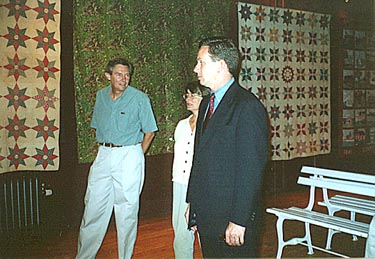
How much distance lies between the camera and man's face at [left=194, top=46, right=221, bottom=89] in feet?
5.17

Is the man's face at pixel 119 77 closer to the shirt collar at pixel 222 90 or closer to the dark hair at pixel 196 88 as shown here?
the dark hair at pixel 196 88

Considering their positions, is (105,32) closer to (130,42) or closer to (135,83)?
(130,42)

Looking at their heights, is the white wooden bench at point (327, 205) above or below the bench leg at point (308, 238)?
above

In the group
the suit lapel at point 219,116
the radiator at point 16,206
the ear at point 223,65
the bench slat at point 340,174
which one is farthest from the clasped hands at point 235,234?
the bench slat at point 340,174

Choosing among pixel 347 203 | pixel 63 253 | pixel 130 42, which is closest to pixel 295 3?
pixel 130 42

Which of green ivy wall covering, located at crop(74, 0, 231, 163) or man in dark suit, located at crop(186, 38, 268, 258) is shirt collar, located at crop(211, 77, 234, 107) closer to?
man in dark suit, located at crop(186, 38, 268, 258)

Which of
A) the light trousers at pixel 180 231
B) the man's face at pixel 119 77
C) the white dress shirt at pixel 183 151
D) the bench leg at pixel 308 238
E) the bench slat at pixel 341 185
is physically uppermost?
the man's face at pixel 119 77

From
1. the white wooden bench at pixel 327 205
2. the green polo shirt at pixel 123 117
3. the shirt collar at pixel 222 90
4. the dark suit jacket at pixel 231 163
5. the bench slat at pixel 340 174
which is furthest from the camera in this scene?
the bench slat at pixel 340 174

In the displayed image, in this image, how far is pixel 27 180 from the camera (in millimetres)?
1866

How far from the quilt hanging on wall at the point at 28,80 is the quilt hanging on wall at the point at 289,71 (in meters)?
0.87

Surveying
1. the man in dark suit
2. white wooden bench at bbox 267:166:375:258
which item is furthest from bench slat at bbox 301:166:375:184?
the man in dark suit

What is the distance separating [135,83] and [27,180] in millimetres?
624

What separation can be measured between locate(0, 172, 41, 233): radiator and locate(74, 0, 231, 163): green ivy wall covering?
0.27 meters

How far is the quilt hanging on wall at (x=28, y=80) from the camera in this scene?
1.77 meters
